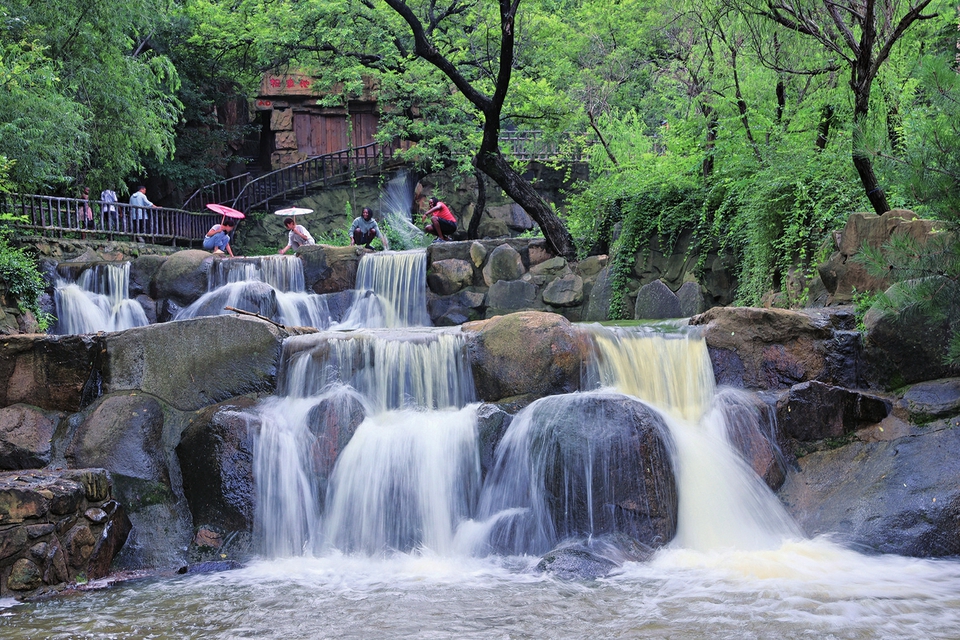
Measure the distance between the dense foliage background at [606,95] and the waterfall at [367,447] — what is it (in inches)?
171

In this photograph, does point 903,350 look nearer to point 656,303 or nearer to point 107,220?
point 656,303

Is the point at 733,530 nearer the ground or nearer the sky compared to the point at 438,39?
nearer the ground

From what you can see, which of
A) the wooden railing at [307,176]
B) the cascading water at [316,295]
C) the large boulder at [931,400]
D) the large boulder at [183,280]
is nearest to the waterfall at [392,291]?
the cascading water at [316,295]

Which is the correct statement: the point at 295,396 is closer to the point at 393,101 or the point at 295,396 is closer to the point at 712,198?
the point at 712,198

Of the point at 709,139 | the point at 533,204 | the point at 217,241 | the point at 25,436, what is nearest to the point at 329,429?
the point at 25,436

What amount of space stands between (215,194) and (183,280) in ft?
34.2

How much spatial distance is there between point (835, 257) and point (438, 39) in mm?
12752

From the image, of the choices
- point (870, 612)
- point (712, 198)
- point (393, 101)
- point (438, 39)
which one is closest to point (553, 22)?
point (438, 39)

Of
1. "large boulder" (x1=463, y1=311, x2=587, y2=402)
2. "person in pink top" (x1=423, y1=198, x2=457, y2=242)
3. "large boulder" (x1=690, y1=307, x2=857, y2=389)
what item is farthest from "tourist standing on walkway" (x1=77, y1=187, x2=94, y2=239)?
"large boulder" (x1=690, y1=307, x2=857, y2=389)

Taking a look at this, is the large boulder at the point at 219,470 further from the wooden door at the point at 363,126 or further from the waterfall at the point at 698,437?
the wooden door at the point at 363,126

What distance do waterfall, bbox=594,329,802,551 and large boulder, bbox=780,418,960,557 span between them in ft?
1.03

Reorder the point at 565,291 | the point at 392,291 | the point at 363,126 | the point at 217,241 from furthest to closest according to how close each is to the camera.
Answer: the point at 363,126 → the point at 217,241 → the point at 392,291 → the point at 565,291

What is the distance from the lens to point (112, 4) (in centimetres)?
1516

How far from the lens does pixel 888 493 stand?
6500 millimetres
